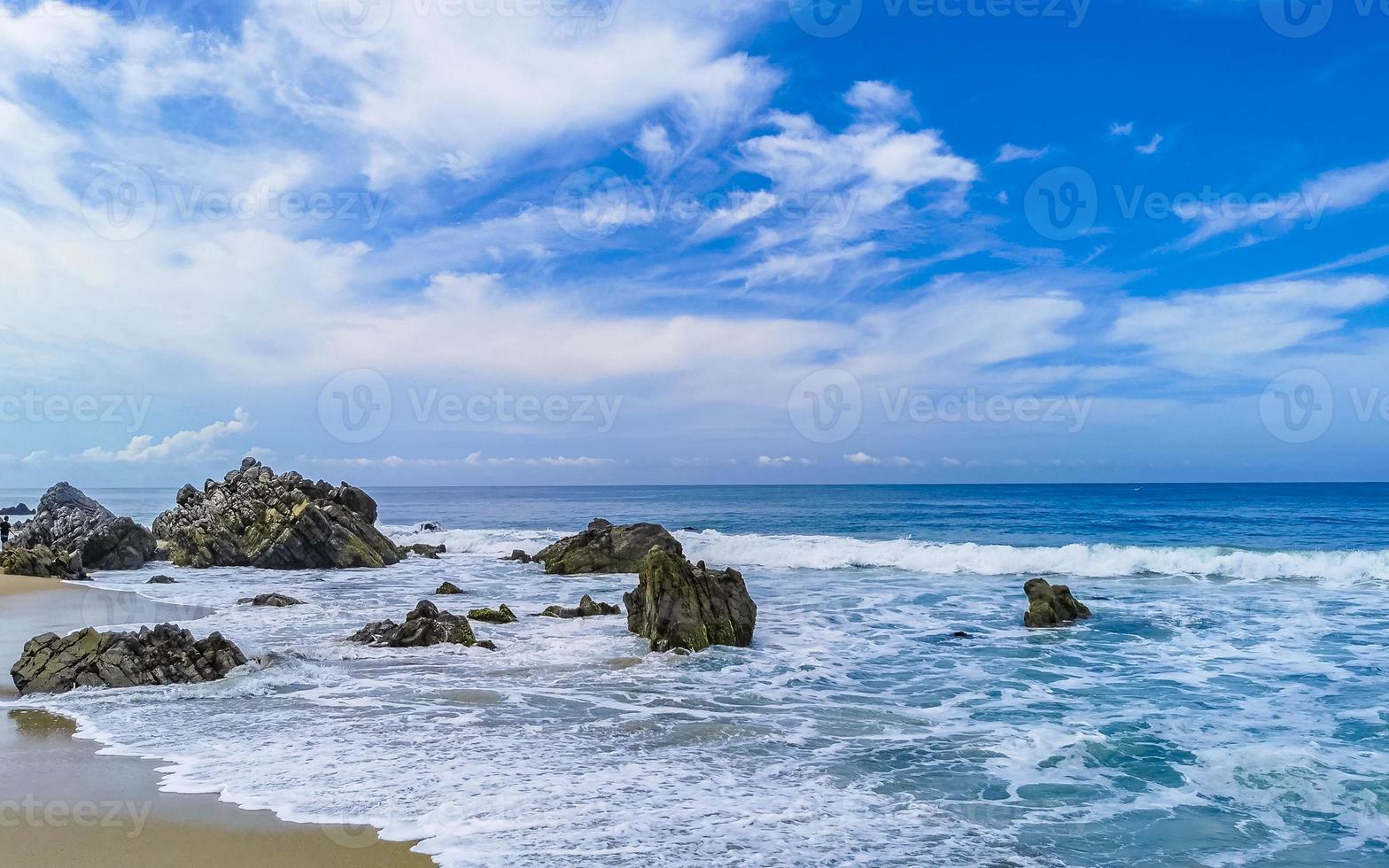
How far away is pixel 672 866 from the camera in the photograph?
248 inches

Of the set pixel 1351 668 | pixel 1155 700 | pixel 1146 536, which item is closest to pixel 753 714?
pixel 1155 700

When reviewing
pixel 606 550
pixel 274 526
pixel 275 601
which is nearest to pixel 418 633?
pixel 275 601

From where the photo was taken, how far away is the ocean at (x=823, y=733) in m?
7.12

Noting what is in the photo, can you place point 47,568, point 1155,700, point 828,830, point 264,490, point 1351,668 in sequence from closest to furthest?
point 828,830
point 1155,700
point 1351,668
point 47,568
point 264,490

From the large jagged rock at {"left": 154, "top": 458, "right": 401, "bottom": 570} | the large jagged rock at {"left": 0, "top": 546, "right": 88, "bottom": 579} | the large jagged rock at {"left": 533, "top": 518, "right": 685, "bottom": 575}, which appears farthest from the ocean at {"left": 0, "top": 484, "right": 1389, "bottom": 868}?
the large jagged rock at {"left": 154, "top": 458, "right": 401, "bottom": 570}

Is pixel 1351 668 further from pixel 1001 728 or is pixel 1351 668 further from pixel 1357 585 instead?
pixel 1357 585

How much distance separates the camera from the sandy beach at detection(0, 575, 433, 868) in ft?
21.1

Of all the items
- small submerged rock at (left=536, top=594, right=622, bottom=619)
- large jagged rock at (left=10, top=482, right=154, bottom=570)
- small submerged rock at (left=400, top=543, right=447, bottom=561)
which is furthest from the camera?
small submerged rock at (left=400, top=543, right=447, bottom=561)

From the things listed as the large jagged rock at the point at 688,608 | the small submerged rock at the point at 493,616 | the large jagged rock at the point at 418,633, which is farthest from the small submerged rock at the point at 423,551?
the large jagged rock at the point at 688,608

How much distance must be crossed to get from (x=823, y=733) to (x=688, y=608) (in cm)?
590

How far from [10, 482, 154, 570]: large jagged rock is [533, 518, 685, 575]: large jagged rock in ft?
54.1

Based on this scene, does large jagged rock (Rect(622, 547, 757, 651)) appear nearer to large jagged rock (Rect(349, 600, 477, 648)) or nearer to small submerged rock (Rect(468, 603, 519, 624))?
small submerged rock (Rect(468, 603, 519, 624))

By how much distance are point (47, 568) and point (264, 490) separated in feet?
28.7

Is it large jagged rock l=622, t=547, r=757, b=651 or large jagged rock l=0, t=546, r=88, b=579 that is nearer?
large jagged rock l=622, t=547, r=757, b=651
